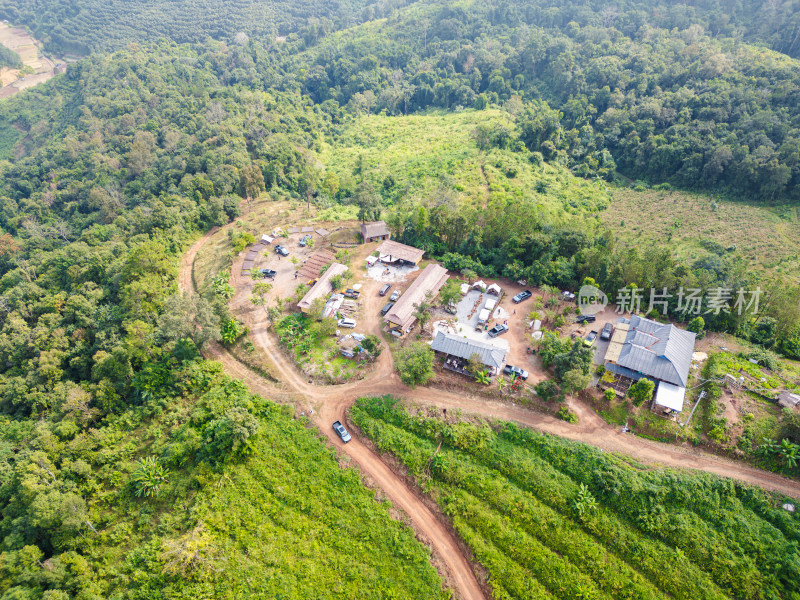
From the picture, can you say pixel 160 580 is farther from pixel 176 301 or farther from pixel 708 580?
pixel 708 580

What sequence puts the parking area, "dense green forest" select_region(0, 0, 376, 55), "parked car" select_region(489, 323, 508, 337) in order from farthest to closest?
"dense green forest" select_region(0, 0, 376, 55)
"parked car" select_region(489, 323, 508, 337)
the parking area

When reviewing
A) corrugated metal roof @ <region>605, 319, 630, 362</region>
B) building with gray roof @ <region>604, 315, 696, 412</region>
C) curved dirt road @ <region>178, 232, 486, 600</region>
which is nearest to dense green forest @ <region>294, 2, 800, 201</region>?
building with gray roof @ <region>604, 315, 696, 412</region>

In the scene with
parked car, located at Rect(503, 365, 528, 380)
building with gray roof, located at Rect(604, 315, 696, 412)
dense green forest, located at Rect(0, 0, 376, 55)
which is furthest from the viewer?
dense green forest, located at Rect(0, 0, 376, 55)

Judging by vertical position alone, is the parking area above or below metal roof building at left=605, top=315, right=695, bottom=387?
below

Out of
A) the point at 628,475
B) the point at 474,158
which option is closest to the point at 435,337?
the point at 628,475

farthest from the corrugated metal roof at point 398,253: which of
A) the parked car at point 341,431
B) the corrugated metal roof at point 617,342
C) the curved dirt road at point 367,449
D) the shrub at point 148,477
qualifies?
→ the shrub at point 148,477

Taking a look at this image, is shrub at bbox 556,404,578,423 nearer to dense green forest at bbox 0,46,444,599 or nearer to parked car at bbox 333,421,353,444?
dense green forest at bbox 0,46,444,599

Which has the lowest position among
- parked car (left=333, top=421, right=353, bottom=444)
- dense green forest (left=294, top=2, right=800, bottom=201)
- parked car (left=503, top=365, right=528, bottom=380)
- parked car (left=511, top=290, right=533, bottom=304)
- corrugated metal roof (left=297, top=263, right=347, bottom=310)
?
parked car (left=333, top=421, right=353, bottom=444)
